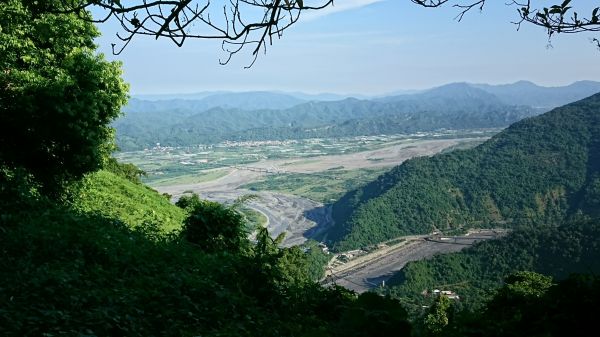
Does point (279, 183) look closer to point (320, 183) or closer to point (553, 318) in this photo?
point (320, 183)

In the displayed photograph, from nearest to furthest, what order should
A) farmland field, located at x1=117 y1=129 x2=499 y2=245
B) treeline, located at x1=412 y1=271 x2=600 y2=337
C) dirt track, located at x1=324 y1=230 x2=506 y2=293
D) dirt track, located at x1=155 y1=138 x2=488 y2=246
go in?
1. treeline, located at x1=412 y1=271 x2=600 y2=337
2. dirt track, located at x1=324 y1=230 x2=506 y2=293
3. dirt track, located at x1=155 y1=138 x2=488 y2=246
4. farmland field, located at x1=117 y1=129 x2=499 y2=245

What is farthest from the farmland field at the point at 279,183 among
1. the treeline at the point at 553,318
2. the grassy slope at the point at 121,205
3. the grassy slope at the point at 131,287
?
the treeline at the point at 553,318

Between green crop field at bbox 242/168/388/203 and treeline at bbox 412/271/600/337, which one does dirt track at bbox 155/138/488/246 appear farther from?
treeline at bbox 412/271/600/337

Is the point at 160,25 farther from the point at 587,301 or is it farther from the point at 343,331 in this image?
the point at 587,301

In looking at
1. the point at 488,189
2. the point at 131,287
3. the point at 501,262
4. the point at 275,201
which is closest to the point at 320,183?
the point at 275,201

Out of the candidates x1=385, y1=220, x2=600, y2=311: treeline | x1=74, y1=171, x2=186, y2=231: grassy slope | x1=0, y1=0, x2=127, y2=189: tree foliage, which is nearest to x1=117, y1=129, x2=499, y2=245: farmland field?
x1=385, y1=220, x2=600, y2=311: treeline

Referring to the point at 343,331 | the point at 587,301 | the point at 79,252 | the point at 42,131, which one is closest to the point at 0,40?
the point at 42,131
